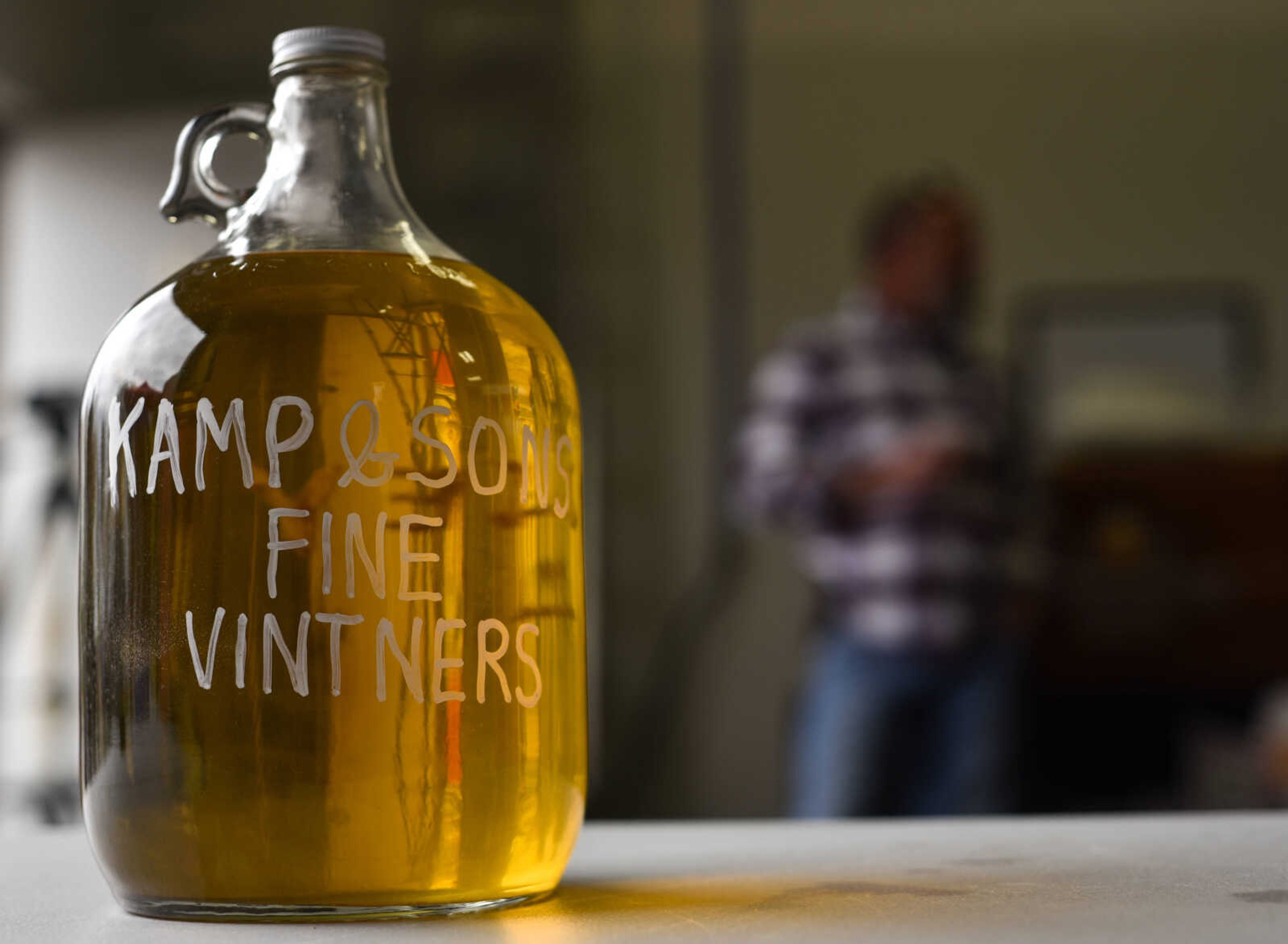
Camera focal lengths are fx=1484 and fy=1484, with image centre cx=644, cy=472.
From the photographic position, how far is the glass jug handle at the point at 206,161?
408 mm

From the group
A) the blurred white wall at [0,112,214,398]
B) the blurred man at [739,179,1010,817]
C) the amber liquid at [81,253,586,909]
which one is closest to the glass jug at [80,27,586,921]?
the amber liquid at [81,253,586,909]

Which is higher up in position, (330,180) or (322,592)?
(330,180)

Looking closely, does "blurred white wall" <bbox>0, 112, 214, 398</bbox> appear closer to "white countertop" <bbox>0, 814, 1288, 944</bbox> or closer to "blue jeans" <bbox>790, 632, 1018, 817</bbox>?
"blue jeans" <bbox>790, 632, 1018, 817</bbox>

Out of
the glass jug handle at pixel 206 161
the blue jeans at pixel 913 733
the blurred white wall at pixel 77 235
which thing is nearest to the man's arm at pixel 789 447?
the blue jeans at pixel 913 733

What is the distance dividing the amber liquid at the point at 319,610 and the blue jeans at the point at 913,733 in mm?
1684

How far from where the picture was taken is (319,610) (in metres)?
0.34

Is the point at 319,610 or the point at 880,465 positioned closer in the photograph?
the point at 319,610

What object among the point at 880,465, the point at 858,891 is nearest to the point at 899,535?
the point at 880,465

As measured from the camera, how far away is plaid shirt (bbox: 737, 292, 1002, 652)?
200 centimetres

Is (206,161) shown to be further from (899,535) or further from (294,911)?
(899,535)

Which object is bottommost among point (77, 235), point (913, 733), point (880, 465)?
point (913, 733)

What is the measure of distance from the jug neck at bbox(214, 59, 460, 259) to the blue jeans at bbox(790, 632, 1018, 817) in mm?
1697

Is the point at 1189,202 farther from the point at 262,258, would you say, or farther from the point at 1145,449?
the point at 262,258

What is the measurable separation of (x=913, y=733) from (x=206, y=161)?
68.3 inches
